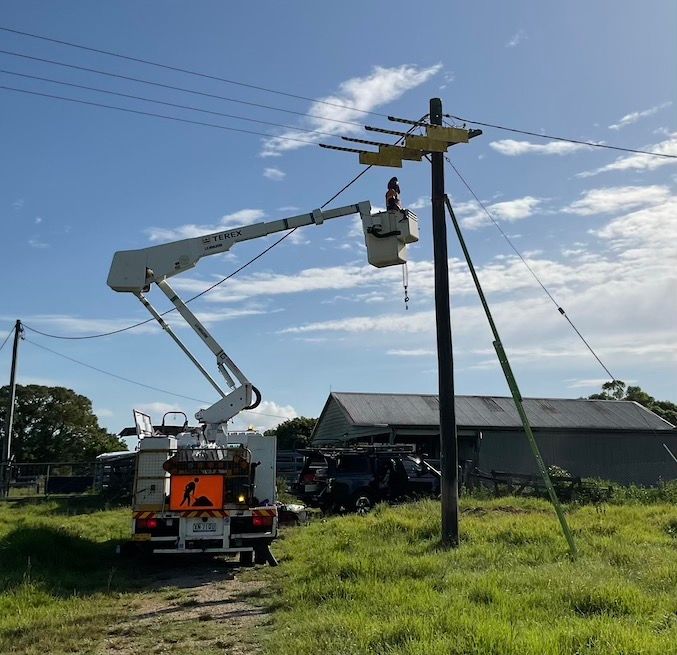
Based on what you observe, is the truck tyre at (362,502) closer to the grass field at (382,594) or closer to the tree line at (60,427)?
the grass field at (382,594)

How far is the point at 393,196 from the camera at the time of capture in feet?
39.5

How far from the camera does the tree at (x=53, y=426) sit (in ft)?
171

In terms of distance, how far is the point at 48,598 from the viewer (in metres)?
8.73

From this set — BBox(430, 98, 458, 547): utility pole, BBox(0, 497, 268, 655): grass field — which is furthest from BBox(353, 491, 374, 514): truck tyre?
BBox(430, 98, 458, 547): utility pole

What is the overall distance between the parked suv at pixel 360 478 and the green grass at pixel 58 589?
516 centimetres

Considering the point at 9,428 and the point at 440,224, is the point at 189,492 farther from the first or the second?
the point at 9,428

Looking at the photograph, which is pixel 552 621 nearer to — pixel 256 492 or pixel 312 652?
pixel 312 652

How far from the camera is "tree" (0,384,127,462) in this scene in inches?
2051

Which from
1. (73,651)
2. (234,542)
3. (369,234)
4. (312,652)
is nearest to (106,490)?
(234,542)

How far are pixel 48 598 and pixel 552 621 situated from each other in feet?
19.2

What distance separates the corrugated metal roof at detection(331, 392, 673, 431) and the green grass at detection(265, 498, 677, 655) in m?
15.8

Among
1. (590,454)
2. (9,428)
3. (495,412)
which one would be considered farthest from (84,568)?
Result: (590,454)

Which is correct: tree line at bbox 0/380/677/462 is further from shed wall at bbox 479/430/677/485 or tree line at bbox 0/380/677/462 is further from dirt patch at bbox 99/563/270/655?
dirt patch at bbox 99/563/270/655

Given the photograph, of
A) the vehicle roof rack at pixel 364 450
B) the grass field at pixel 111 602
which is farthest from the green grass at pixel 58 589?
the vehicle roof rack at pixel 364 450
